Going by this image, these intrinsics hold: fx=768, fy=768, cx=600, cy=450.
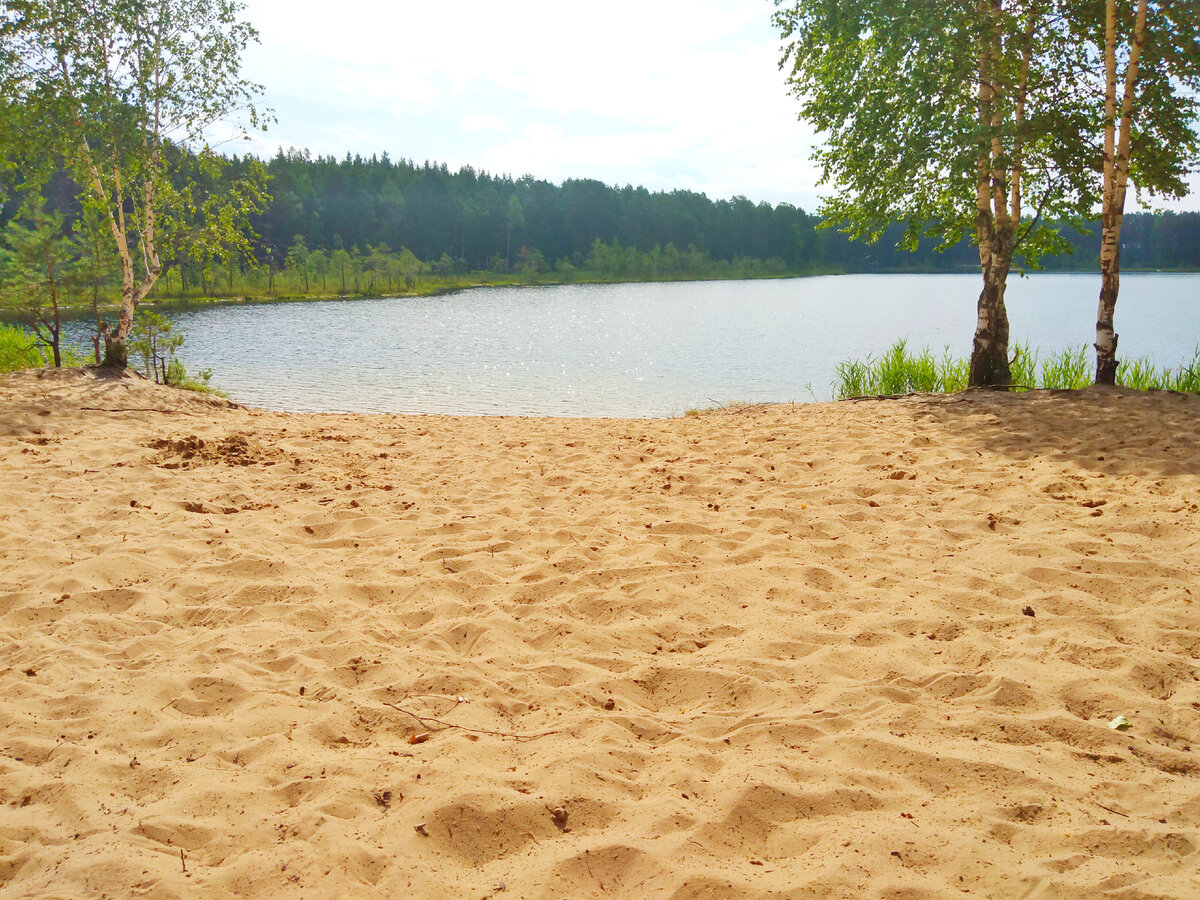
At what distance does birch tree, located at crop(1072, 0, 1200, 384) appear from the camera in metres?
9.60

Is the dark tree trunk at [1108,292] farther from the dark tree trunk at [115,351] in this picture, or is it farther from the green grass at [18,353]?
the green grass at [18,353]

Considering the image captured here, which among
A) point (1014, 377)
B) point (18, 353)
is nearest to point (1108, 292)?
point (1014, 377)

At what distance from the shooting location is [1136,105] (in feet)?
33.1

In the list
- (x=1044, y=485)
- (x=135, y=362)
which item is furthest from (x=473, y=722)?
(x=135, y=362)

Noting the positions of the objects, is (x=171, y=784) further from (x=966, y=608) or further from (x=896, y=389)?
(x=896, y=389)

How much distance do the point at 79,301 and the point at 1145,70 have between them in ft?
54.3

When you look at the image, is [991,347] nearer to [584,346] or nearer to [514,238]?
[584,346]

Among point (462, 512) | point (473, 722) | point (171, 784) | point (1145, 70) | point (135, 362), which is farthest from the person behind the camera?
point (135, 362)

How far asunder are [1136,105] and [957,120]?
2.42m

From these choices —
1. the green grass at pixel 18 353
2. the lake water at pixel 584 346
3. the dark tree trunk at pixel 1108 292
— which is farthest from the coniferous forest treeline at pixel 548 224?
the dark tree trunk at pixel 1108 292

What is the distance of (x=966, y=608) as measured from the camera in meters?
4.14

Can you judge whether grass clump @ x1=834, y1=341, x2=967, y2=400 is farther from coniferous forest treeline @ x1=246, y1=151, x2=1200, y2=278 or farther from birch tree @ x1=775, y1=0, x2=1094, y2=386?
coniferous forest treeline @ x1=246, y1=151, x2=1200, y2=278

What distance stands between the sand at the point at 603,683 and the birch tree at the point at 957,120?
5.03 metres

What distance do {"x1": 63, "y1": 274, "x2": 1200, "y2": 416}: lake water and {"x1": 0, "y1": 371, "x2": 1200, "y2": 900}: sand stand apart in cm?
961
